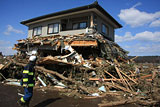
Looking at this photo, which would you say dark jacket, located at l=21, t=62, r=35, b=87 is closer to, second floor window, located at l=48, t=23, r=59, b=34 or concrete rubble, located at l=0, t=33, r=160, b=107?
concrete rubble, located at l=0, t=33, r=160, b=107

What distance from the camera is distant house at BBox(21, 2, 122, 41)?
1135 cm

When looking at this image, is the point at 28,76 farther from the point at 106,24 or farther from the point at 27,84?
the point at 106,24

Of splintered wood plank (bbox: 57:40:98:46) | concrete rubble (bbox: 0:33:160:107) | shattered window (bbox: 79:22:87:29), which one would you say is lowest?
concrete rubble (bbox: 0:33:160:107)

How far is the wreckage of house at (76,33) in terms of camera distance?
9.42 meters

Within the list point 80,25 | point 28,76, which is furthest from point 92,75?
point 80,25

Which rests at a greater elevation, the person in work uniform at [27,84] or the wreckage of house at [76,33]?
the wreckage of house at [76,33]

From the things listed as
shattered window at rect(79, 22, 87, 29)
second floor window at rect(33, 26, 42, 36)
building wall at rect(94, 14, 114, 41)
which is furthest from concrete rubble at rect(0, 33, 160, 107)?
second floor window at rect(33, 26, 42, 36)

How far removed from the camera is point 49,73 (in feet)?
23.7

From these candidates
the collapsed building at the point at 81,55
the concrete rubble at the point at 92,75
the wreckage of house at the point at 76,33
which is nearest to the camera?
the concrete rubble at the point at 92,75

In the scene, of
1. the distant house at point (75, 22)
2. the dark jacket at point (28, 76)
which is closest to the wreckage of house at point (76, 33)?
the distant house at point (75, 22)

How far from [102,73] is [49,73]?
331 cm

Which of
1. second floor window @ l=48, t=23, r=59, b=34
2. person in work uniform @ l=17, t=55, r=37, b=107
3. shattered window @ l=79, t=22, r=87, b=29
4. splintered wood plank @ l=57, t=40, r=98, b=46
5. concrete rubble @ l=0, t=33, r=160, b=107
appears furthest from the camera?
second floor window @ l=48, t=23, r=59, b=34

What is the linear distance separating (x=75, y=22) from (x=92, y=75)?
8.08 m

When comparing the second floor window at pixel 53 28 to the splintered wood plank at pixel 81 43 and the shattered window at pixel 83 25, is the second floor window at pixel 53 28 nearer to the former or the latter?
the shattered window at pixel 83 25
